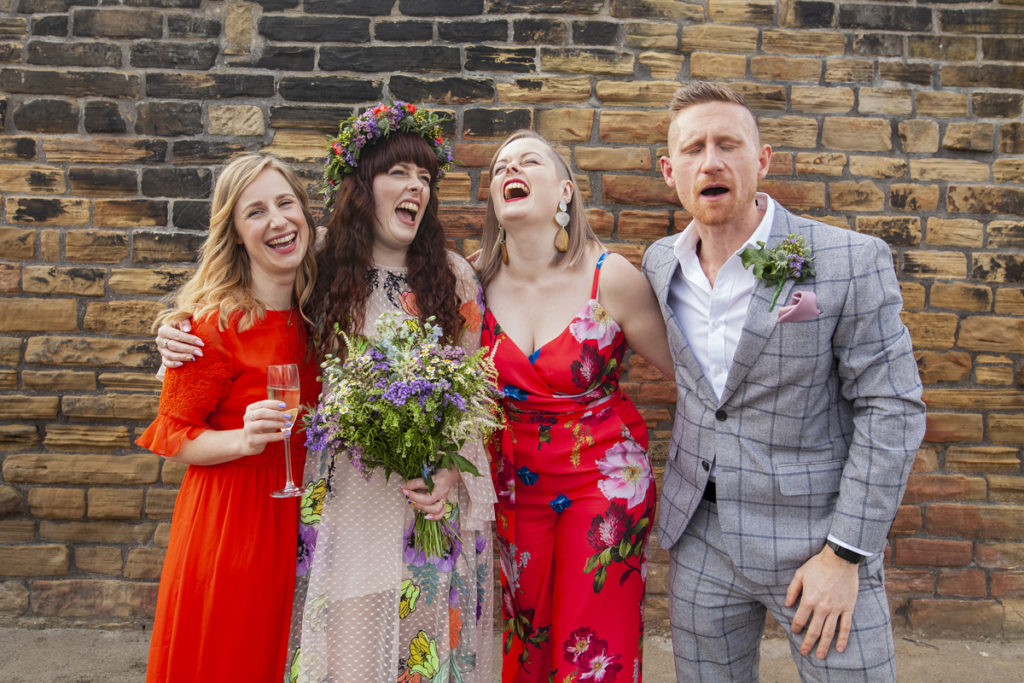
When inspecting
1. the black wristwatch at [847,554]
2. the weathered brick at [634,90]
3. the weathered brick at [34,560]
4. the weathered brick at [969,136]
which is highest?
the weathered brick at [634,90]

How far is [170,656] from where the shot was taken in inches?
87.1

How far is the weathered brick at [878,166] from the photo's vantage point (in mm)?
3787

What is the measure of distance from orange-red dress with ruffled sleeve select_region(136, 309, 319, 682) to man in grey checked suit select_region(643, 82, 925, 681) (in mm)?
1370

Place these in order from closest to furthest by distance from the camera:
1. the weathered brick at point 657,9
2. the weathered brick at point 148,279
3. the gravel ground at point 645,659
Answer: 1. the gravel ground at point 645,659
2. the weathered brick at point 657,9
3. the weathered brick at point 148,279

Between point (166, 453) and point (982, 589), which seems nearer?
point (166, 453)

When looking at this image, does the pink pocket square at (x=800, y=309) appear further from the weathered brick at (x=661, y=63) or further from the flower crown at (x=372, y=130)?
the weathered brick at (x=661, y=63)

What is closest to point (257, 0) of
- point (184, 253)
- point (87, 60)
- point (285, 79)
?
point (285, 79)

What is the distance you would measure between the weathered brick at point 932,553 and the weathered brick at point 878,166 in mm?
2033

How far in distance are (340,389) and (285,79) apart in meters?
2.41

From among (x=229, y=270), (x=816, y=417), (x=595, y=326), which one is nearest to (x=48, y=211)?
(x=229, y=270)

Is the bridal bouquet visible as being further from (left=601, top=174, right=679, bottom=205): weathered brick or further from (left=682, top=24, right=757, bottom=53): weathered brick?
(left=682, top=24, right=757, bottom=53): weathered brick

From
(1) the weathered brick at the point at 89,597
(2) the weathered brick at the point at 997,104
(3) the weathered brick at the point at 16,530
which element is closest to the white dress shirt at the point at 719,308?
(2) the weathered brick at the point at 997,104

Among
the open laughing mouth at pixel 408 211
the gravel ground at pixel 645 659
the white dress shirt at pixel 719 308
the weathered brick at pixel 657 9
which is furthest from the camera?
the weathered brick at pixel 657 9

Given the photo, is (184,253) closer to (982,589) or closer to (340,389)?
(340,389)
